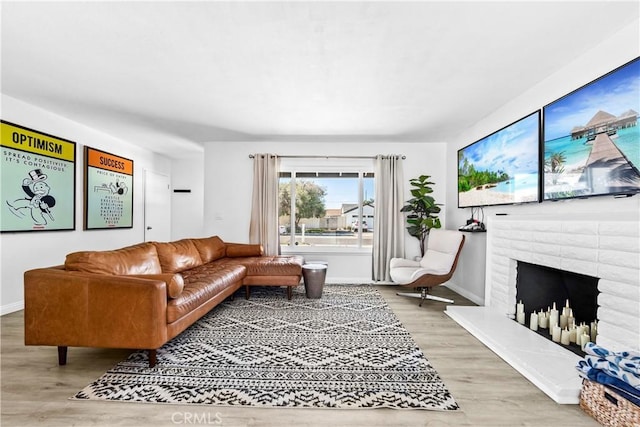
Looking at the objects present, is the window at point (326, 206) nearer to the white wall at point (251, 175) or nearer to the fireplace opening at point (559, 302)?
the white wall at point (251, 175)

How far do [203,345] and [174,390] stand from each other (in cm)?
68

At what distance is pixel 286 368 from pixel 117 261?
160 centimetres

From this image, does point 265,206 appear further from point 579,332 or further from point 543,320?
point 579,332

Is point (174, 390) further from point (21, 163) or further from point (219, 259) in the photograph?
point (21, 163)

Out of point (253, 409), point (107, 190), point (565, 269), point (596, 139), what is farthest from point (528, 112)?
point (107, 190)

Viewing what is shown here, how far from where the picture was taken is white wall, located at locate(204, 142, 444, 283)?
5.43 meters

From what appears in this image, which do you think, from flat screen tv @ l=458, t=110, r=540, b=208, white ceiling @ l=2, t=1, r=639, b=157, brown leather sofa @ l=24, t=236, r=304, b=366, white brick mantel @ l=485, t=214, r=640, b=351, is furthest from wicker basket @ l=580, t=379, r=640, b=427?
brown leather sofa @ l=24, t=236, r=304, b=366

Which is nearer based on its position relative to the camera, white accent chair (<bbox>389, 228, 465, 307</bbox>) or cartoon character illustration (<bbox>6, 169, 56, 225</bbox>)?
cartoon character illustration (<bbox>6, 169, 56, 225</bbox>)

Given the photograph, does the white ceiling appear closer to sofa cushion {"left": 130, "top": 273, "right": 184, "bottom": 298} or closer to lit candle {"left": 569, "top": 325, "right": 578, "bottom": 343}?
sofa cushion {"left": 130, "top": 273, "right": 184, "bottom": 298}

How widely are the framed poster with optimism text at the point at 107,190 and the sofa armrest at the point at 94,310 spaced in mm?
2742

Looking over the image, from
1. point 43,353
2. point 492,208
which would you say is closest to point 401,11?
point 492,208

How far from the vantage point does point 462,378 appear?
2172mm

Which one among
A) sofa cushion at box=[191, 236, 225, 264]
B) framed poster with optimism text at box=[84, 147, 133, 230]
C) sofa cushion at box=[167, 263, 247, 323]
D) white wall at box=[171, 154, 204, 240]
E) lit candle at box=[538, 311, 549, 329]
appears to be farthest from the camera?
white wall at box=[171, 154, 204, 240]

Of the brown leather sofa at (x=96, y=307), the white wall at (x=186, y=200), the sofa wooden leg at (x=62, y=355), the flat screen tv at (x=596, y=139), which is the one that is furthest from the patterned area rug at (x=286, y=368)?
the white wall at (x=186, y=200)
